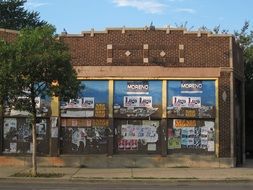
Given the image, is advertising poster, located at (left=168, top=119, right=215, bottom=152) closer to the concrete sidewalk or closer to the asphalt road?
the concrete sidewalk

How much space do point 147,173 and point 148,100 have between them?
13.5 ft

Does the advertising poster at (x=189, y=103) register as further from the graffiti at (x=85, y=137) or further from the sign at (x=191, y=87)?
the graffiti at (x=85, y=137)

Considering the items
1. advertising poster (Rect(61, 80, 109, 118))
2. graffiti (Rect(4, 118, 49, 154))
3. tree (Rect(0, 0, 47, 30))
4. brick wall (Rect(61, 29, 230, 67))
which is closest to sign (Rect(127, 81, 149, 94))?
brick wall (Rect(61, 29, 230, 67))

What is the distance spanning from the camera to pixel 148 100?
25000 millimetres

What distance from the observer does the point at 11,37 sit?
25.4 m

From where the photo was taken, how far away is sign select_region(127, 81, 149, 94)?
25059mm

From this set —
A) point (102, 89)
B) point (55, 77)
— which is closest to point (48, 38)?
point (55, 77)

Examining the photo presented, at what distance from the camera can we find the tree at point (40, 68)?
65.7 ft

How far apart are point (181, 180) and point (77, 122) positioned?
7.04m

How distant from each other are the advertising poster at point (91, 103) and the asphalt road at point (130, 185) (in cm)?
597

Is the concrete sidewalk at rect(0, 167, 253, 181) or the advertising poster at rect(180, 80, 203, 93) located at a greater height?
the advertising poster at rect(180, 80, 203, 93)

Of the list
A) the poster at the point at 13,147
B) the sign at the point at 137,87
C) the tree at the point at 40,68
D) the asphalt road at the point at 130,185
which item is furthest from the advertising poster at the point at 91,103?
the asphalt road at the point at 130,185

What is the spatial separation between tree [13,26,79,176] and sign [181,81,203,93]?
588 centimetres

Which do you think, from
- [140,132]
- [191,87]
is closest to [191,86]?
[191,87]
